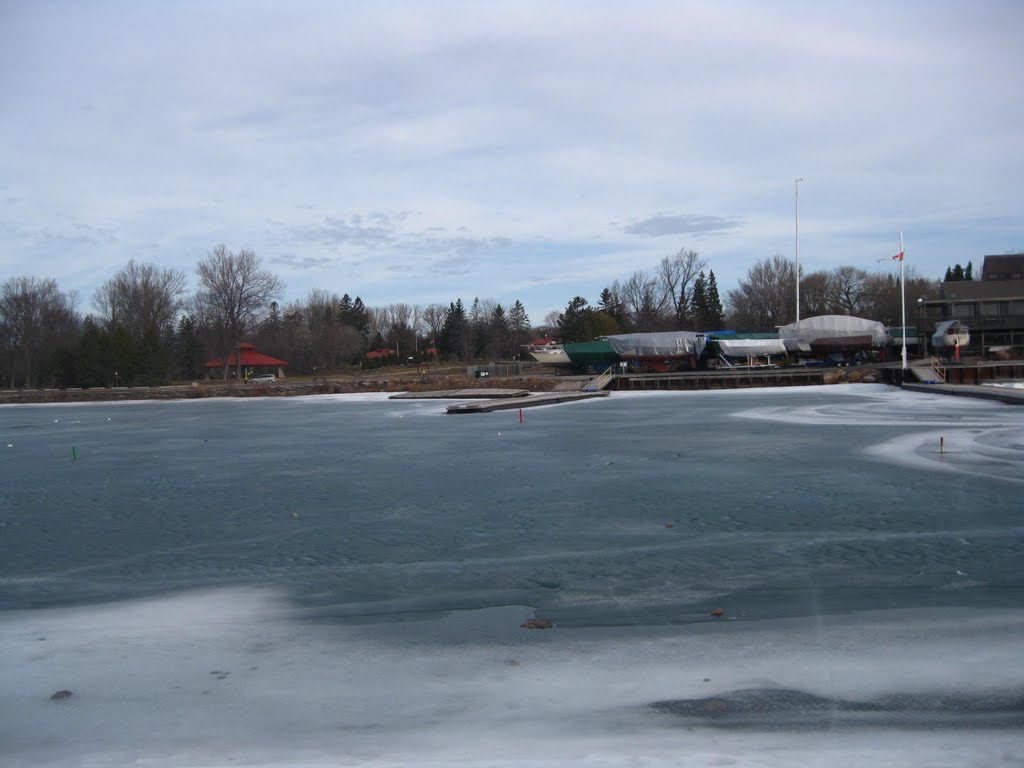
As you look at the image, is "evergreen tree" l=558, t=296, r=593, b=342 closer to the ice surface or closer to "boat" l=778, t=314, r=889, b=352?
"boat" l=778, t=314, r=889, b=352

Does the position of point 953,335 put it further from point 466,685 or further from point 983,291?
point 466,685

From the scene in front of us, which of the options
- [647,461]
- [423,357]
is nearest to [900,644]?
[647,461]

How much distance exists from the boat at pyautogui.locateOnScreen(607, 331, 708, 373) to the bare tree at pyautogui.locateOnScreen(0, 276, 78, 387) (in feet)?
155

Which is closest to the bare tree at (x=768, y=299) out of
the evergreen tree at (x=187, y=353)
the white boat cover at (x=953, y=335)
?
the white boat cover at (x=953, y=335)

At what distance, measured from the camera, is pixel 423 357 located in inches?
3533

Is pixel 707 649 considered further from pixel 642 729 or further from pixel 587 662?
pixel 642 729

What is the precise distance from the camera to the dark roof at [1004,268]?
70.9 metres

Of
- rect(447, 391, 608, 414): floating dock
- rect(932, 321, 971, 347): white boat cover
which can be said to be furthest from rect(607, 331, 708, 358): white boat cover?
rect(447, 391, 608, 414): floating dock

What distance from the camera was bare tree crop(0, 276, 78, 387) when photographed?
6994cm

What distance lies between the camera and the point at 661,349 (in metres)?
54.7

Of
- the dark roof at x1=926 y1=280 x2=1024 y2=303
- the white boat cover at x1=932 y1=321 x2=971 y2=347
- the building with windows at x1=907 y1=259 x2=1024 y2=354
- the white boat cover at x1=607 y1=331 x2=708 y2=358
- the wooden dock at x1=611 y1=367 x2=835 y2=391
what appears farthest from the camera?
the dark roof at x1=926 y1=280 x2=1024 y2=303

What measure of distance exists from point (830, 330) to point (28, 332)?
6205cm

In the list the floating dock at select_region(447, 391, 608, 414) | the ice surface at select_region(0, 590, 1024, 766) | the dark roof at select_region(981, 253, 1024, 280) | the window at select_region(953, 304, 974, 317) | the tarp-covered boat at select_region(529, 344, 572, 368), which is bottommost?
the ice surface at select_region(0, 590, 1024, 766)

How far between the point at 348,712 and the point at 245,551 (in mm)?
4528
